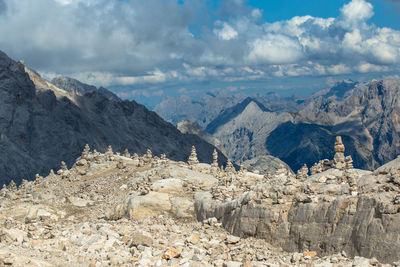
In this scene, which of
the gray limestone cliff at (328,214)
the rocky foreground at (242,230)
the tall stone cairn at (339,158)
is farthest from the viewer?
the tall stone cairn at (339,158)

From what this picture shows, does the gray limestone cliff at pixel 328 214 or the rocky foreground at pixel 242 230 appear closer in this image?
the gray limestone cliff at pixel 328 214

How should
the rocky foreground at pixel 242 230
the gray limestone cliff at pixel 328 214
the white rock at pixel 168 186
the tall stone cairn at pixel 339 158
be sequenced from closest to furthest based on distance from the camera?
the gray limestone cliff at pixel 328 214 < the rocky foreground at pixel 242 230 < the tall stone cairn at pixel 339 158 < the white rock at pixel 168 186

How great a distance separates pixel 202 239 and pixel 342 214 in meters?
8.73

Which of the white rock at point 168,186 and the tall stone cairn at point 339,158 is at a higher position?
the tall stone cairn at point 339,158

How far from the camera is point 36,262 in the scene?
734 inches

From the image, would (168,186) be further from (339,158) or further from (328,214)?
(328,214)

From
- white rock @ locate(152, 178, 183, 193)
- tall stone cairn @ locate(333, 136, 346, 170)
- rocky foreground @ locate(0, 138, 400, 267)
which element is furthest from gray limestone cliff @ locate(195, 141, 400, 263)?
white rock @ locate(152, 178, 183, 193)

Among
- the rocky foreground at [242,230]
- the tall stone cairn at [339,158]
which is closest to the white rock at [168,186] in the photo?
the rocky foreground at [242,230]

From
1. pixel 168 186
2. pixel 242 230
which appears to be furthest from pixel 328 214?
pixel 168 186

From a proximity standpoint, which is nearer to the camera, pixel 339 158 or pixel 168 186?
pixel 339 158

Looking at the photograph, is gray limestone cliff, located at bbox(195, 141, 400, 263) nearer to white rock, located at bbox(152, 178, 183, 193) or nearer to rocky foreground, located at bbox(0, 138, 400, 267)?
rocky foreground, located at bbox(0, 138, 400, 267)

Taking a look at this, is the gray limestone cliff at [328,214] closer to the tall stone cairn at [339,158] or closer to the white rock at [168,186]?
the tall stone cairn at [339,158]

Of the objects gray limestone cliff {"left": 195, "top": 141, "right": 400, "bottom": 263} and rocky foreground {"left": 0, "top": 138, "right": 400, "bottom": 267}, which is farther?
rocky foreground {"left": 0, "top": 138, "right": 400, "bottom": 267}

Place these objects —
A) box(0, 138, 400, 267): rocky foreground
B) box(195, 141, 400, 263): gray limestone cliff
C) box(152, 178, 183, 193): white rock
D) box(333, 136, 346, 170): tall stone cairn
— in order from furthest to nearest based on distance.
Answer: box(152, 178, 183, 193): white rock < box(333, 136, 346, 170): tall stone cairn < box(0, 138, 400, 267): rocky foreground < box(195, 141, 400, 263): gray limestone cliff
